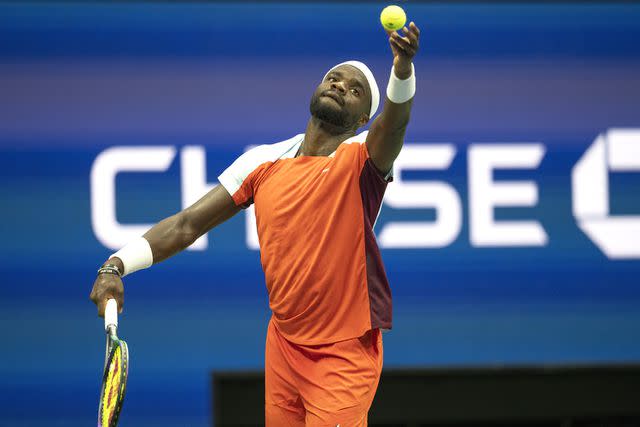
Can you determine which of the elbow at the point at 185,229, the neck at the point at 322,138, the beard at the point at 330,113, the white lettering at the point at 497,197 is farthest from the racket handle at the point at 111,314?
the white lettering at the point at 497,197

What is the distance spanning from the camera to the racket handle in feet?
10.8

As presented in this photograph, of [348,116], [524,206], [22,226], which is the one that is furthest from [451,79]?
[22,226]

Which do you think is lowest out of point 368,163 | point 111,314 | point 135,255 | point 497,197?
point 111,314

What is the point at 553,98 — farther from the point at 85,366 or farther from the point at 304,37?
the point at 85,366

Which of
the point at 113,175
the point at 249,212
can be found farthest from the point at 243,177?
the point at 113,175

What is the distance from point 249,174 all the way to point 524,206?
8.43 feet

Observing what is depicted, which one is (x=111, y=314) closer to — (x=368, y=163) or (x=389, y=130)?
(x=368, y=163)

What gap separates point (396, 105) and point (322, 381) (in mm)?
1051

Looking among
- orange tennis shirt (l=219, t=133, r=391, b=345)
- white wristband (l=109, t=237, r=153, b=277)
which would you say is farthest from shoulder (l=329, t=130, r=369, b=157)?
white wristband (l=109, t=237, r=153, b=277)

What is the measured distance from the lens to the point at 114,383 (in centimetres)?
319

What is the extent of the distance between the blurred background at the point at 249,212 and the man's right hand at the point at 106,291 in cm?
218

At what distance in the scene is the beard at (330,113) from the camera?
3705mm

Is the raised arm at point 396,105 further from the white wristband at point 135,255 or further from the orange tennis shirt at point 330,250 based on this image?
→ the white wristband at point 135,255

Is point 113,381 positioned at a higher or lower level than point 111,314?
lower
